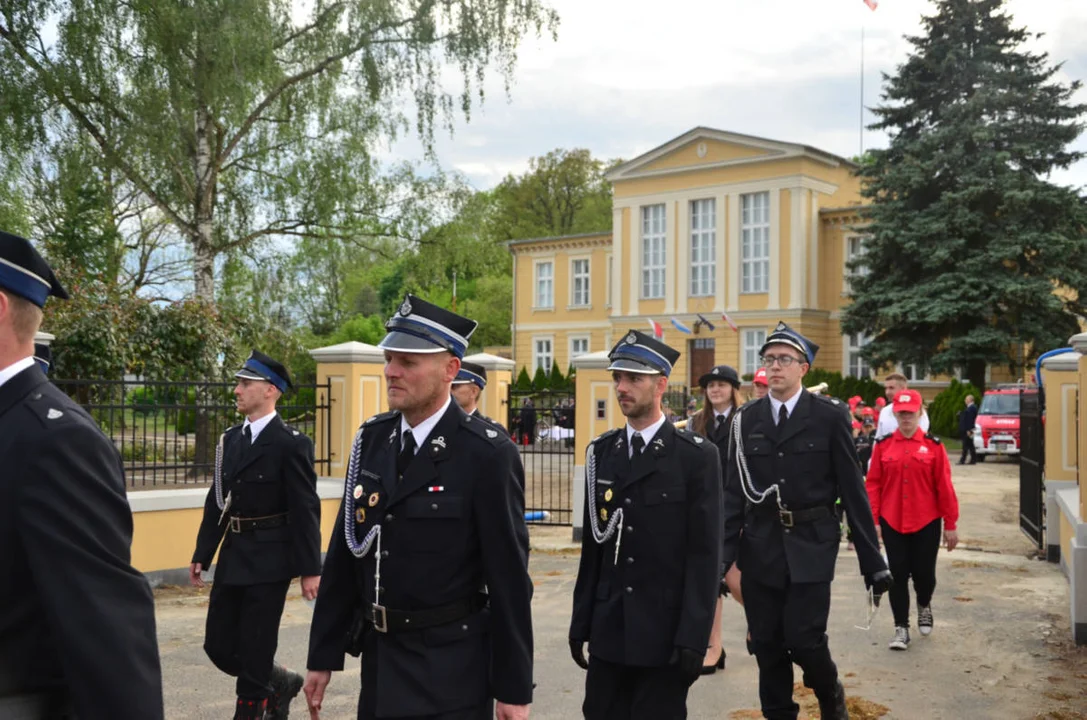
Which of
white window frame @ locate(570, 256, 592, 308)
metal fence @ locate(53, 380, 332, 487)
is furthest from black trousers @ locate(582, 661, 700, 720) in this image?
white window frame @ locate(570, 256, 592, 308)

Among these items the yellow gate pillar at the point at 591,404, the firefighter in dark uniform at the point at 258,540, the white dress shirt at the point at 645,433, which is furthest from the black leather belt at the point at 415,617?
the yellow gate pillar at the point at 591,404

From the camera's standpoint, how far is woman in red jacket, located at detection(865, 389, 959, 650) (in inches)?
341

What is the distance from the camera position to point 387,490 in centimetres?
388

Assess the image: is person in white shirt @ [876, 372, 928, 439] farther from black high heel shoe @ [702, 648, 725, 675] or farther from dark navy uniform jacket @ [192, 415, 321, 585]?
dark navy uniform jacket @ [192, 415, 321, 585]

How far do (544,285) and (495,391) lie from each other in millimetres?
40637

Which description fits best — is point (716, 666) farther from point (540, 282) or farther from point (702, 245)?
point (540, 282)

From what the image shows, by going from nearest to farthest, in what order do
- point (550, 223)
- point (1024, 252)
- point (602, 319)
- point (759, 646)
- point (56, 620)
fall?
point (56, 620) → point (759, 646) → point (1024, 252) → point (602, 319) → point (550, 223)

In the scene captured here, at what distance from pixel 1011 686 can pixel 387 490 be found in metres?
5.53

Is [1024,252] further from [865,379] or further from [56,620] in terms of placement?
[56,620]

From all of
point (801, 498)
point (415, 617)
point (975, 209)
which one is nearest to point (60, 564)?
point (415, 617)

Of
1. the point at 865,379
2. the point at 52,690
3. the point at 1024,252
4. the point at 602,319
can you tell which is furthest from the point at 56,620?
the point at 602,319

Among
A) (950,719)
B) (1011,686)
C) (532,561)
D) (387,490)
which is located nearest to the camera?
(387,490)

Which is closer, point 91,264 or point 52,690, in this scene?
point 52,690

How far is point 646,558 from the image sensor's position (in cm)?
496
